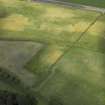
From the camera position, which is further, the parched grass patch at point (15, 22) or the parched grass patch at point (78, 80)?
the parched grass patch at point (15, 22)

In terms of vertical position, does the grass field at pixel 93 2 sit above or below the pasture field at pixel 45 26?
above

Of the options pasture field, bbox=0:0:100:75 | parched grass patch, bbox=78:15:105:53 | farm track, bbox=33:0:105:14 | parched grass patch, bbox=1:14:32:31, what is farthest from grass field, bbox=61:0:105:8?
parched grass patch, bbox=1:14:32:31

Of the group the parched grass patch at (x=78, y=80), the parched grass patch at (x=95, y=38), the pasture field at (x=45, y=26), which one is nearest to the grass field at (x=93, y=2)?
the pasture field at (x=45, y=26)

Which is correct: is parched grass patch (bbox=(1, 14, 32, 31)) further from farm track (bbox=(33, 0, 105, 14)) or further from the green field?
farm track (bbox=(33, 0, 105, 14))

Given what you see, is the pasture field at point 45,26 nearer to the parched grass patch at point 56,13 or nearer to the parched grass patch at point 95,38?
the parched grass patch at point 56,13

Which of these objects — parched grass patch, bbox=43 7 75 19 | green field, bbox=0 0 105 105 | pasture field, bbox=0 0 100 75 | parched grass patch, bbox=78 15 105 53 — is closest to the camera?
green field, bbox=0 0 105 105

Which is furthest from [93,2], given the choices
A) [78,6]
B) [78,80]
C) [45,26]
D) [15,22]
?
[78,80]

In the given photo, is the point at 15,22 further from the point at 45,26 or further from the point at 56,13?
the point at 56,13

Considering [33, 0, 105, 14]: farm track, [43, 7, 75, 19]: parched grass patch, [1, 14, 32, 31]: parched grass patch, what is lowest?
[1, 14, 32, 31]: parched grass patch
